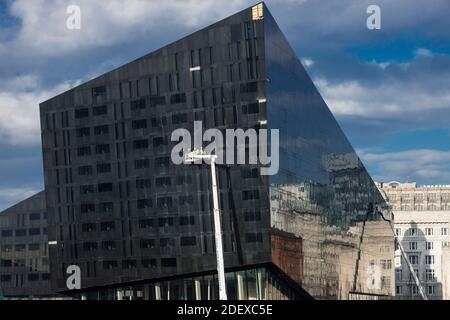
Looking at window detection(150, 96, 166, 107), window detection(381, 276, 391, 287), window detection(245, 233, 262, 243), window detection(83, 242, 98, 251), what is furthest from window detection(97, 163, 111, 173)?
window detection(381, 276, 391, 287)

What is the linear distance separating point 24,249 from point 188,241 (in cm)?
4977

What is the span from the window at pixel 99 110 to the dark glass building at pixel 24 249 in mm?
41191

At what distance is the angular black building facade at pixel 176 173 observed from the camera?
243 ft

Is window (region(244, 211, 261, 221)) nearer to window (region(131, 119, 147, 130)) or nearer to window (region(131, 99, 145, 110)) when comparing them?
window (region(131, 119, 147, 130))

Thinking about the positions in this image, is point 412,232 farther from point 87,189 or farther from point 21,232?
point 87,189

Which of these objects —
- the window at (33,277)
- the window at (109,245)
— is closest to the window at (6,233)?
the window at (33,277)

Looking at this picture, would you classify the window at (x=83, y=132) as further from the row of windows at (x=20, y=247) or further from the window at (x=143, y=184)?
the row of windows at (x=20, y=247)

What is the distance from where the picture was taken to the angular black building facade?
73938mm

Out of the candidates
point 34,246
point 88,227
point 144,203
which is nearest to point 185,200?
point 144,203

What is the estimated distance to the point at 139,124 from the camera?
79.7 metres

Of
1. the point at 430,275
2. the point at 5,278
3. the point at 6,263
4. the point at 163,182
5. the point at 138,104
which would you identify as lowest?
the point at 430,275

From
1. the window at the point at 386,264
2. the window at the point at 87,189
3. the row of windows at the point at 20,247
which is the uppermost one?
the window at the point at 87,189

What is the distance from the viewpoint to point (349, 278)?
107m
